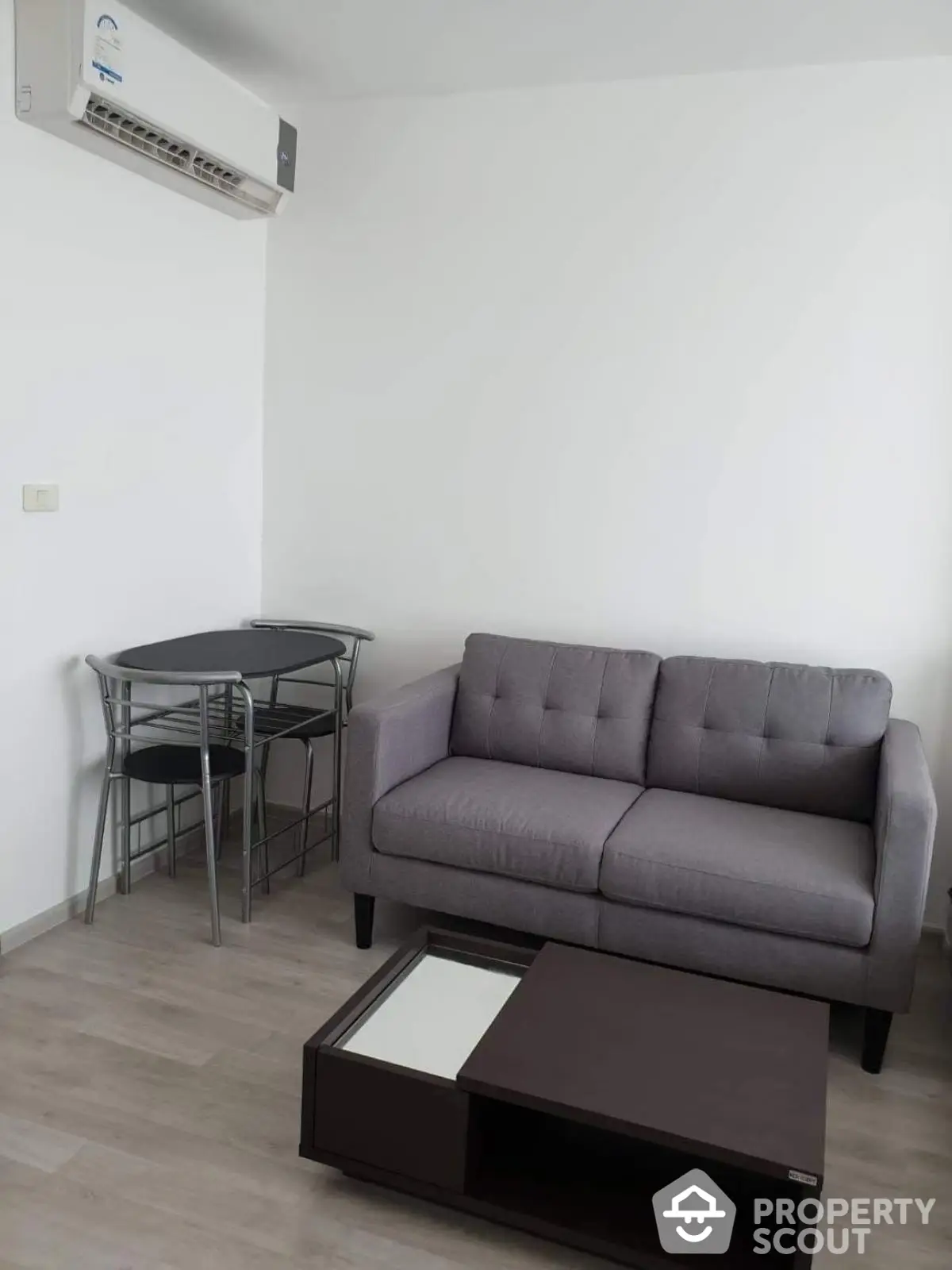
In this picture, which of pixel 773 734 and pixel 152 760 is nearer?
pixel 773 734

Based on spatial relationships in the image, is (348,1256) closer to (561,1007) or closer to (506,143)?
(561,1007)

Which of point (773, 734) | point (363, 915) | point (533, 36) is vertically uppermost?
point (533, 36)

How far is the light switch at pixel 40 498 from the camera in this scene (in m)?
2.78

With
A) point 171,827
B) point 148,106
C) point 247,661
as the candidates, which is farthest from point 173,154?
point 171,827

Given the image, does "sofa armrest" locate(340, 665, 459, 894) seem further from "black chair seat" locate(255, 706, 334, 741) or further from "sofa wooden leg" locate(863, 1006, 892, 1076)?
"sofa wooden leg" locate(863, 1006, 892, 1076)

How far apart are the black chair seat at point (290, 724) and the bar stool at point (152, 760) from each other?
0.50 ft

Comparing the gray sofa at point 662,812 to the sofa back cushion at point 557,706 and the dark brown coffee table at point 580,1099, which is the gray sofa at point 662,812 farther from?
the dark brown coffee table at point 580,1099

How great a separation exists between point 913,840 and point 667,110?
2.28 meters

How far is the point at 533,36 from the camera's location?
9.64 ft

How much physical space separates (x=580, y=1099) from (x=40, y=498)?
6.81 feet

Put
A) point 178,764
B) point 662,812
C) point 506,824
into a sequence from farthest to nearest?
point 178,764 < point 662,812 < point 506,824

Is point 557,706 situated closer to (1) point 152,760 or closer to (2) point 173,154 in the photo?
(1) point 152,760

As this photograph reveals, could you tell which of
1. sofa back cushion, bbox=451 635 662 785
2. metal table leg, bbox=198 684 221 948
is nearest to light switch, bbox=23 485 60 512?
metal table leg, bbox=198 684 221 948

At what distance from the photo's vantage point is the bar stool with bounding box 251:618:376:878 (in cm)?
344
